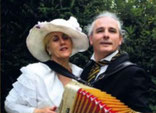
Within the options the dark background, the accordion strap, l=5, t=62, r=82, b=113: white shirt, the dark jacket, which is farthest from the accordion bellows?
the dark background

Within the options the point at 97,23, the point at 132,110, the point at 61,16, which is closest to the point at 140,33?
the point at 61,16

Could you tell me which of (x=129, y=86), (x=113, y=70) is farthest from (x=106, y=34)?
(x=129, y=86)

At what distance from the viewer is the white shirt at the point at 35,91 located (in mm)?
3709

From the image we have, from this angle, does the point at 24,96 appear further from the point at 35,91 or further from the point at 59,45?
the point at 59,45

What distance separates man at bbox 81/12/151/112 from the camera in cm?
331

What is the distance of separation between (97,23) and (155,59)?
1.97 m

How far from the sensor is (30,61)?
5.71 metres

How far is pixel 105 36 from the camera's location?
3.79 meters

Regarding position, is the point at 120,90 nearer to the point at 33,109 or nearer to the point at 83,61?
the point at 33,109

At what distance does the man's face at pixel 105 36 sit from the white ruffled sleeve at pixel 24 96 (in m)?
0.66

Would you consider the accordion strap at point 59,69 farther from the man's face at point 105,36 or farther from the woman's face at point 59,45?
the man's face at point 105,36

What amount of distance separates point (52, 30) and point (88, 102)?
1.04 metres

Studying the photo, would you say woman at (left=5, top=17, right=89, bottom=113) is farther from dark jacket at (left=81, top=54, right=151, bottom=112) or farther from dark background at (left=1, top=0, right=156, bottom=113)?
dark background at (left=1, top=0, right=156, bottom=113)

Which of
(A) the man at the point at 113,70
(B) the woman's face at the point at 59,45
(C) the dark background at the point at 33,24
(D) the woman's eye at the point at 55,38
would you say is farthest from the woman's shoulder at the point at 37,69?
(C) the dark background at the point at 33,24
